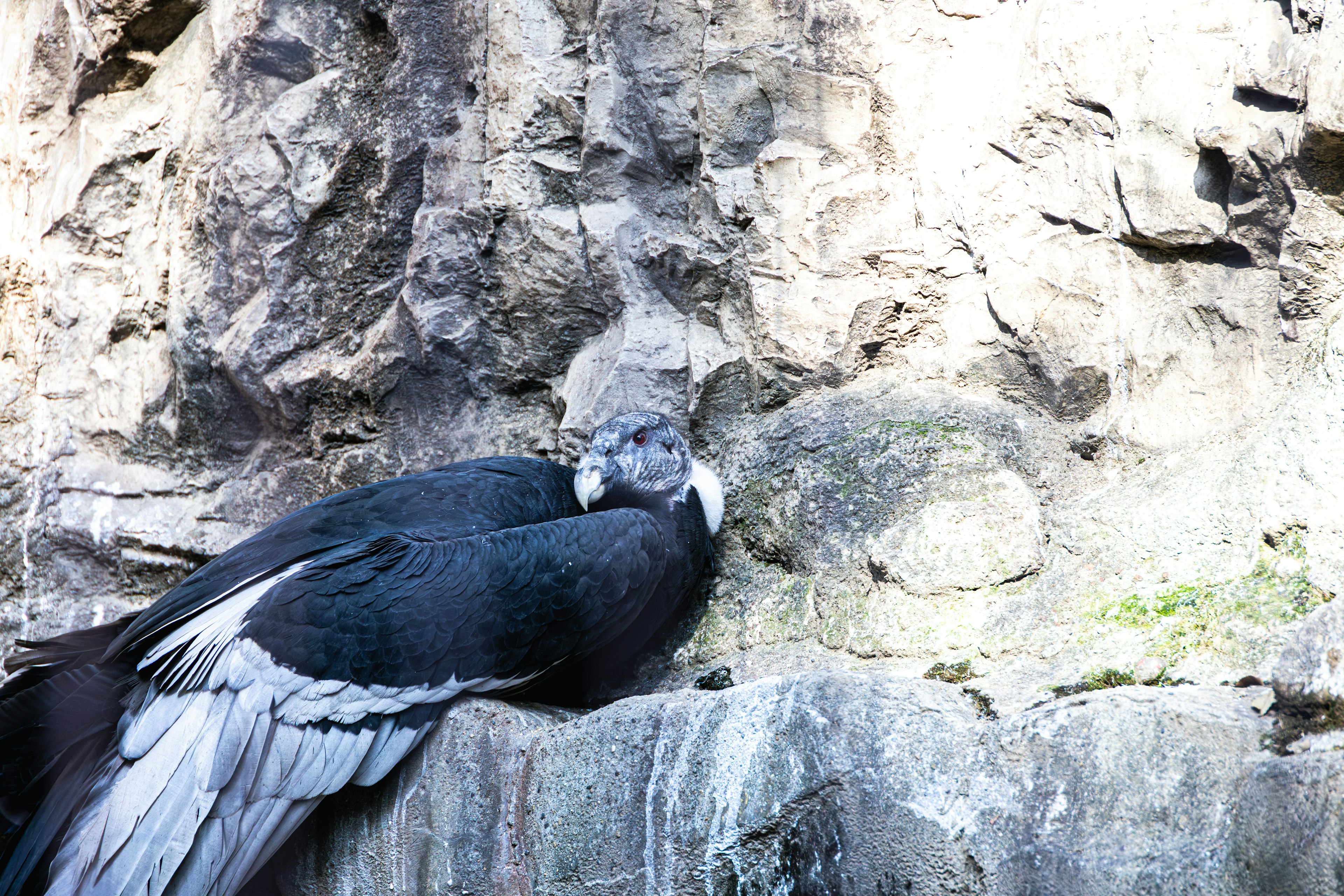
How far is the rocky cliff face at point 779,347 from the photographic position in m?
2.29

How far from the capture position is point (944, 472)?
305 cm

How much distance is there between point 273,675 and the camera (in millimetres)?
2633

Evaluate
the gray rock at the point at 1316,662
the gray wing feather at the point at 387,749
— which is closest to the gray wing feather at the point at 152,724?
the gray wing feather at the point at 387,749

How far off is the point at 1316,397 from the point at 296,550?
261 cm

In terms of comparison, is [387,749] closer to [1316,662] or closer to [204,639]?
[204,639]

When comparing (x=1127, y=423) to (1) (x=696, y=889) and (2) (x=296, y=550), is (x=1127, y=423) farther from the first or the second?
(2) (x=296, y=550)

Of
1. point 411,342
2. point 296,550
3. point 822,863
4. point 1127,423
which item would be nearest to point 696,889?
point 822,863

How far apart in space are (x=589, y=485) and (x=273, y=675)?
1072 millimetres

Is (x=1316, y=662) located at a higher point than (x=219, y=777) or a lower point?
higher

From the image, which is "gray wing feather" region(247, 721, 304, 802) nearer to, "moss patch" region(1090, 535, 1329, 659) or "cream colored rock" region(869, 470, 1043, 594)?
"cream colored rock" region(869, 470, 1043, 594)

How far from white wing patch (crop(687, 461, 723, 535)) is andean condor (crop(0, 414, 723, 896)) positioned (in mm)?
269

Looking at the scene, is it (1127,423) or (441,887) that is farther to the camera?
(1127,423)

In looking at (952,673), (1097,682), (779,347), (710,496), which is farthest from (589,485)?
(1097,682)

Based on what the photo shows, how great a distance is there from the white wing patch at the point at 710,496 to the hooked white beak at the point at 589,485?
0.97 feet
